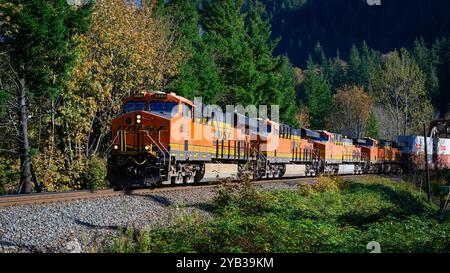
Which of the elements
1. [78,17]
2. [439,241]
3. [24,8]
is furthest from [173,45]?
[439,241]

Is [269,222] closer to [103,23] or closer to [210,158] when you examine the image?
[210,158]

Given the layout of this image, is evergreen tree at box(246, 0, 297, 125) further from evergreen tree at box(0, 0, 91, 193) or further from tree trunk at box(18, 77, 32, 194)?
tree trunk at box(18, 77, 32, 194)

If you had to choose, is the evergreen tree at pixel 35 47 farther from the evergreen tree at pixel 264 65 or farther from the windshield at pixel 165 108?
the evergreen tree at pixel 264 65

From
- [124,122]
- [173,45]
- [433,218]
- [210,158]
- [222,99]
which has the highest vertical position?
[173,45]

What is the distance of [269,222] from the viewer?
492 inches

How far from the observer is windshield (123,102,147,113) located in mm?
18828

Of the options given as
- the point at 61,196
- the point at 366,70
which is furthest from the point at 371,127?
the point at 61,196

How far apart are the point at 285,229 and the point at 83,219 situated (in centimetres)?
490

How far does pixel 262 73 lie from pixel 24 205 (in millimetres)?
36046

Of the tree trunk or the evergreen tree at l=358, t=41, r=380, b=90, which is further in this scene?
the evergreen tree at l=358, t=41, r=380, b=90

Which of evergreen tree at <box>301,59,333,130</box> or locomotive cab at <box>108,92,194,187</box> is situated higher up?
evergreen tree at <box>301,59,333,130</box>

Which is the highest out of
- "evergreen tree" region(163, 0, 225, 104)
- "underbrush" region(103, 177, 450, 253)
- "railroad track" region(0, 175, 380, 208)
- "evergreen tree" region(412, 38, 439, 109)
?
"evergreen tree" region(412, 38, 439, 109)

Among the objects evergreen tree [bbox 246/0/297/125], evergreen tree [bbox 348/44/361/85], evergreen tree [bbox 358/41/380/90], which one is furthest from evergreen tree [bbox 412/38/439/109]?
evergreen tree [bbox 246/0/297/125]

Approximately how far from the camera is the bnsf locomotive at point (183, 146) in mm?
18047
